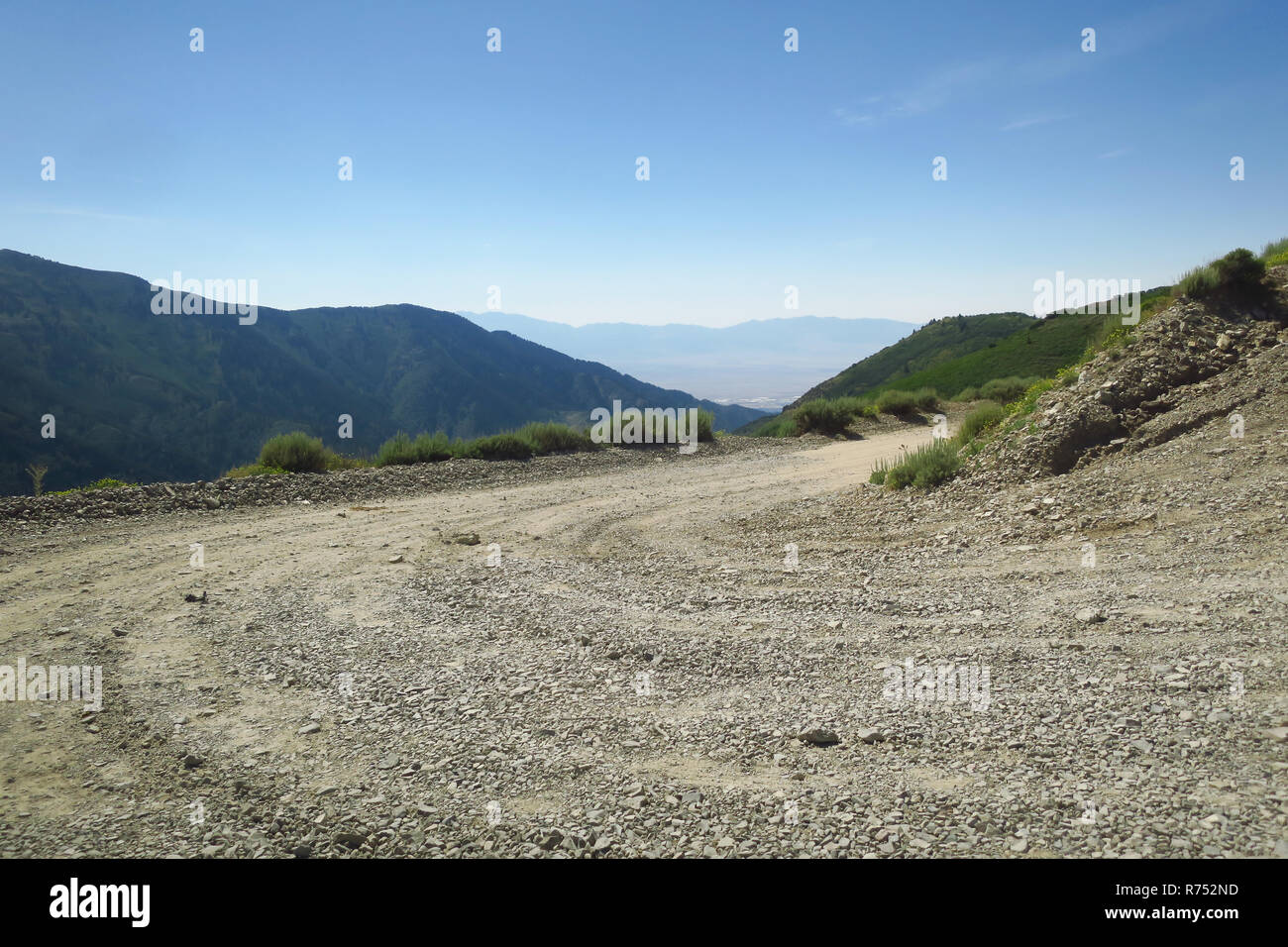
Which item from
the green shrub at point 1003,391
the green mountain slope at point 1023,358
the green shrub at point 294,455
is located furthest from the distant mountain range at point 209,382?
the green shrub at point 294,455

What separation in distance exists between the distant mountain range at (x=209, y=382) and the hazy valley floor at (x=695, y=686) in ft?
153

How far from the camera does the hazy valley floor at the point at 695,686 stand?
3.63 m

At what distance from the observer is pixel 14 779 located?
432 centimetres

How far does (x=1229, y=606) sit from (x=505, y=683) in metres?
5.78

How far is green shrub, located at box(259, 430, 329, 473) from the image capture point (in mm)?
15281

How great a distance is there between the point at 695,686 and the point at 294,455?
13.1 metres

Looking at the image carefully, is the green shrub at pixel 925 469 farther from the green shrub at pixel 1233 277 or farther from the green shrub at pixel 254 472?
the green shrub at pixel 254 472

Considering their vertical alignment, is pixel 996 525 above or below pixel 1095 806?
above

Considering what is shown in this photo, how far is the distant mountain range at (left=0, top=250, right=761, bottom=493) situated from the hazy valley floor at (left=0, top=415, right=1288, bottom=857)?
46.8 m

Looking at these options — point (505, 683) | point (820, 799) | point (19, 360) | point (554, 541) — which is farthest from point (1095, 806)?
point (19, 360)

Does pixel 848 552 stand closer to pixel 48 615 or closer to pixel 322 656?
pixel 322 656

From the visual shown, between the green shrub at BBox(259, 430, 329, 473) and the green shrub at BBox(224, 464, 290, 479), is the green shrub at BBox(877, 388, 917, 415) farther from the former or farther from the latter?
the green shrub at BBox(224, 464, 290, 479)
